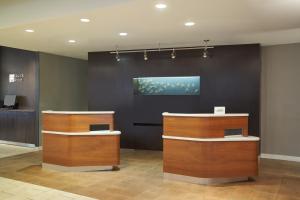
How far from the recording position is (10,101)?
8359 millimetres

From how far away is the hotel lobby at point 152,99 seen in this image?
171 inches

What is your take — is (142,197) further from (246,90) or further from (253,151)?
(246,90)

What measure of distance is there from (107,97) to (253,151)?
430 centimetres

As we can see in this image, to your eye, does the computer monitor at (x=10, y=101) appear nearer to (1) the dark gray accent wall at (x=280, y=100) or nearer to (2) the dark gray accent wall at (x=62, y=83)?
(2) the dark gray accent wall at (x=62, y=83)

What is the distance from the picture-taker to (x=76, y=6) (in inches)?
160

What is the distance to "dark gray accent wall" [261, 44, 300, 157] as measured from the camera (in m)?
6.59

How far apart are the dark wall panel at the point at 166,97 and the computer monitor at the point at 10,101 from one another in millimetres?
2310

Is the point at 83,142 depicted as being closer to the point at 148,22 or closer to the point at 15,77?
the point at 148,22

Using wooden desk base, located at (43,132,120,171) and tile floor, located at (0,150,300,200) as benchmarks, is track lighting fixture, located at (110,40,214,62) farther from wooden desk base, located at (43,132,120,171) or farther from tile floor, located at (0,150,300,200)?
tile floor, located at (0,150,300,200)

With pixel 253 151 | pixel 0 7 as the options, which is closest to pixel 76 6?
pixel 0 7

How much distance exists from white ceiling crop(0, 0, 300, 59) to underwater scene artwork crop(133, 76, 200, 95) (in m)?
1.01

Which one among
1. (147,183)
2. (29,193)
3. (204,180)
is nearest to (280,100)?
(204,180)

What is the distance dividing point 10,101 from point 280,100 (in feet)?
24.2

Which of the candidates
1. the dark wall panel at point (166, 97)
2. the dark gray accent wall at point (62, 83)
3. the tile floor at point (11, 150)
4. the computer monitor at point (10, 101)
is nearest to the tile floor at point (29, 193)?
the tile floor at point (11, 150)
